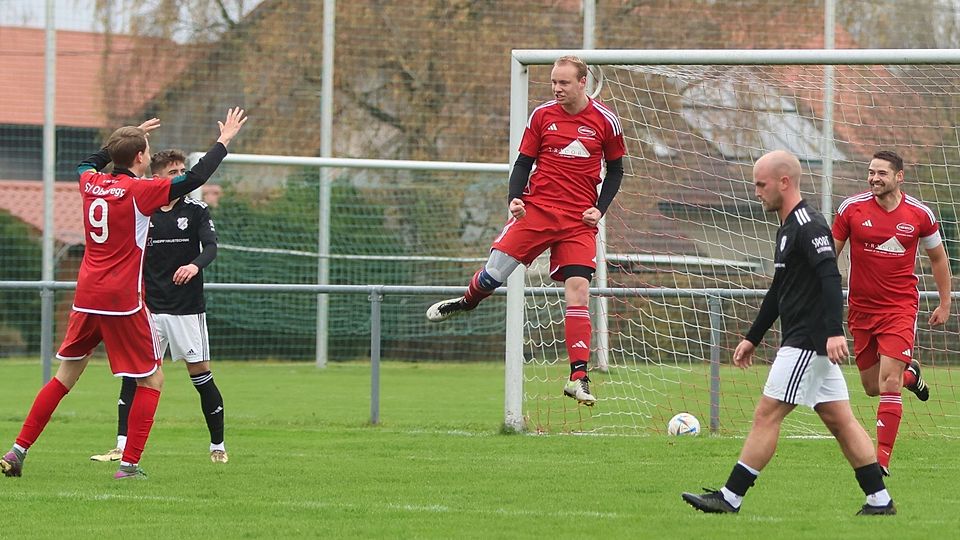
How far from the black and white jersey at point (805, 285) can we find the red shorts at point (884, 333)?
2349 mm

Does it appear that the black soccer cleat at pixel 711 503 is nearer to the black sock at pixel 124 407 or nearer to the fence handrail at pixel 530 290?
the black sock at pixel 124 407

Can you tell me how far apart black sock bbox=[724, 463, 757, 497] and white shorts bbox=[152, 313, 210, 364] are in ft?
13.7

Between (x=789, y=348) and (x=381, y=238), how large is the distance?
49.2 feet

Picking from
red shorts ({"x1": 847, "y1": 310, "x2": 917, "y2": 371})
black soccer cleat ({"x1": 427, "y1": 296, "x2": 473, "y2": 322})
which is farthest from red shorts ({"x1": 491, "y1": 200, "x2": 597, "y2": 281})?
red shorts ({"x1": 847, "y1": 310, "x2": 917, "y2": 371})

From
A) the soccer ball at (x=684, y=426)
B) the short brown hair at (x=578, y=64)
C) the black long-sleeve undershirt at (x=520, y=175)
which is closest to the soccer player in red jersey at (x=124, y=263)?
the black long-sleeve undershirt at (x=520, y=175)

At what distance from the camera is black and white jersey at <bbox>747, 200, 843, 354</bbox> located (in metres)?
6.48

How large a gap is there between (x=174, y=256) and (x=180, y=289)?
24 centimetres

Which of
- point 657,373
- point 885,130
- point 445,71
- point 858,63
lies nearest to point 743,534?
point 858,63

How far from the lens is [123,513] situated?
23.4 ft

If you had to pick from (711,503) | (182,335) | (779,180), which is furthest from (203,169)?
(711,503)

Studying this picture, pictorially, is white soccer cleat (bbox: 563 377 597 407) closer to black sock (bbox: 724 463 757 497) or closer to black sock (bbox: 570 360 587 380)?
black sock (bbox: 570 360 587 380)

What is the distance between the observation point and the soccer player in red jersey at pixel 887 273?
8867 mm

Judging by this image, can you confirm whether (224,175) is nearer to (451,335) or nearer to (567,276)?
(451,335)

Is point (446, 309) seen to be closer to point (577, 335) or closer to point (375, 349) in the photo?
point (577, 335)
